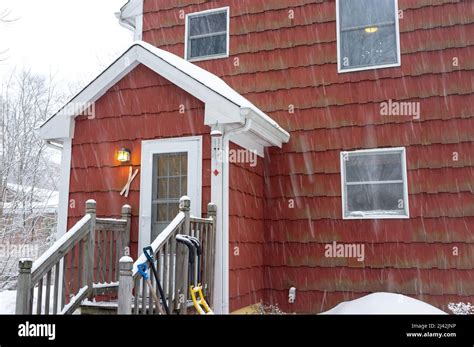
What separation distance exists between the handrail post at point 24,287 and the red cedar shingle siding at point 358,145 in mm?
2480

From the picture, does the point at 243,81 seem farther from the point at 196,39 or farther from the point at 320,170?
the point at 320,170

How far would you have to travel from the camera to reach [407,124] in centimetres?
659

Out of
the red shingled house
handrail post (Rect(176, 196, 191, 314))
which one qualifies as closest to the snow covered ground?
the red shingled house

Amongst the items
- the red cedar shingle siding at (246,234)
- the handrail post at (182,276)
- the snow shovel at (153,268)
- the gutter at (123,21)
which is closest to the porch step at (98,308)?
the handrail post at (182,276)

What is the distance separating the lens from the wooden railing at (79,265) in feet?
13.8

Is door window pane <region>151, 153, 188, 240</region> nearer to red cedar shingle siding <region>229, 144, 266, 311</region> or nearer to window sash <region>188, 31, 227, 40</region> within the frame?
red cedar shingle siding <region>229, 144, 266, 311</region>

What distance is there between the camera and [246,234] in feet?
20.4

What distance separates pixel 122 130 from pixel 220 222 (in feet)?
6.30

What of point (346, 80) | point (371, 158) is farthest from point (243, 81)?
point (371, 158)

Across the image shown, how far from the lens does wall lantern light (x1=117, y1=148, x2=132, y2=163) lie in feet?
19.7

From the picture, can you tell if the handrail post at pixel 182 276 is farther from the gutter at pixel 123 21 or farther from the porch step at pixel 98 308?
the gutter at pixel 123 21
